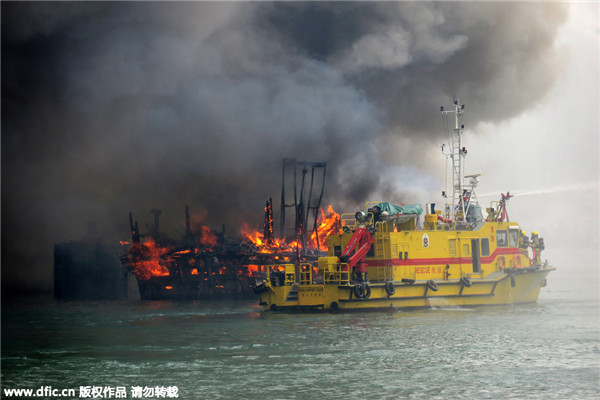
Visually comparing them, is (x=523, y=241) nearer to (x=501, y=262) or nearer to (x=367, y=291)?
(x=501, y=262)

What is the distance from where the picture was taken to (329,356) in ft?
75.2

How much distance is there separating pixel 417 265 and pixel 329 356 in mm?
14963

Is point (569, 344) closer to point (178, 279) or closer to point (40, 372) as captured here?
point (40, 372)

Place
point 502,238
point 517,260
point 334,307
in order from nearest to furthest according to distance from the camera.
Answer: point 334,307
point 502,238
point 517,260

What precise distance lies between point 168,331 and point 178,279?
42.9 metres

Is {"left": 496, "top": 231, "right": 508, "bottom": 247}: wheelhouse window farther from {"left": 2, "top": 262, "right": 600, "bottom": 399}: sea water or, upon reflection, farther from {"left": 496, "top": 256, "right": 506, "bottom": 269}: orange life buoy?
{"left": 2, "top": 262, "right": 600, "bottom": 399}: sea water

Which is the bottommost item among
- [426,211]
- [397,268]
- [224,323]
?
[224,323]

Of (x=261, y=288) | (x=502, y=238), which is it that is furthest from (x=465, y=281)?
(x=261, y=288)

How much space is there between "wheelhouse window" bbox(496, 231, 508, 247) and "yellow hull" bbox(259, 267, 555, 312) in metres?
1.75

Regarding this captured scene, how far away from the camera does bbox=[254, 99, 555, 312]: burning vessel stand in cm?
3516

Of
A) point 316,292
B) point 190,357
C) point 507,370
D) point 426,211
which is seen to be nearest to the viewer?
point 507,370

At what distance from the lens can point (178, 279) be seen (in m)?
73.8

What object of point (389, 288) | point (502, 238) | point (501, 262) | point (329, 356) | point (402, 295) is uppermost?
point (502, 238)

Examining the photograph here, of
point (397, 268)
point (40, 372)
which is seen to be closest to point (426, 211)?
point (397, 268)
